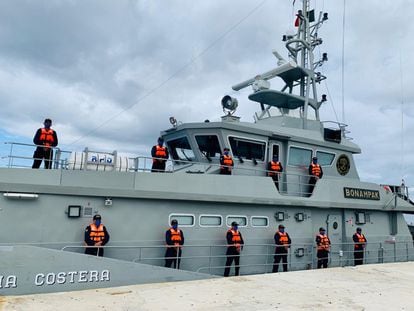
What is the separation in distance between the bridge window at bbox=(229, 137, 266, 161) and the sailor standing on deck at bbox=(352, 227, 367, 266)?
3880mm

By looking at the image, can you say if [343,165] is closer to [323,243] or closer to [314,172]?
[314,172]

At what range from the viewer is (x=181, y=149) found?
11.6 meters

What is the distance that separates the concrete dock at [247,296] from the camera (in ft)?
19.6

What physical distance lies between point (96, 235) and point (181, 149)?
14.9ft

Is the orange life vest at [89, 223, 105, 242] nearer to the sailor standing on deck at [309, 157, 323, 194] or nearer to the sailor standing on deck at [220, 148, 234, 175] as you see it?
the sailor standing on deck at [220, 148, 234, 175]

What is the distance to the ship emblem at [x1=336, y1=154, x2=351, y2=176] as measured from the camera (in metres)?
12.9

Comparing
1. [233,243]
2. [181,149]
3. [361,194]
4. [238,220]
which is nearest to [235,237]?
[233,243]

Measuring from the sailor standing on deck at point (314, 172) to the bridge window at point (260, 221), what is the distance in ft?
6.62

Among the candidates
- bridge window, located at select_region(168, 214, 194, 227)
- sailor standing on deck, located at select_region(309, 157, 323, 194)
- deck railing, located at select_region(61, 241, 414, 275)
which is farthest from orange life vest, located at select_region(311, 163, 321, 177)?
bridge window, located at select_region(168, 214, 194, 227)

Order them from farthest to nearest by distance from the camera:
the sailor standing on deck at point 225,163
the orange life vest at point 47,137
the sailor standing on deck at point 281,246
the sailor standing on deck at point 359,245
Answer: the sailor standing on deck at point 359,245
the sailor standing on deck at point 225,163
the sailor standing on deck at point 281,246
the orange life vest at point 47,137

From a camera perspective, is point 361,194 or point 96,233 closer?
point 96,233

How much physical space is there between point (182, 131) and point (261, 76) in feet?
13.1

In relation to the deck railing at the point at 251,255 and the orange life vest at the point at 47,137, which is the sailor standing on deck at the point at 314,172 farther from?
the orange life vest at the point at 47,137

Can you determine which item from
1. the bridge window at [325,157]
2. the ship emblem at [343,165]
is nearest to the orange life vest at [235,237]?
the bridge window at [325,157]
